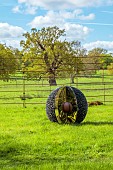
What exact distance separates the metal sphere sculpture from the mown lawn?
27cm

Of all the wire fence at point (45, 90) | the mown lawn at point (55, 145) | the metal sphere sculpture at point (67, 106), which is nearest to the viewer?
the mown lawn at point (55, 145)

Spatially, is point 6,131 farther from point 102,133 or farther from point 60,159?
point 60,159

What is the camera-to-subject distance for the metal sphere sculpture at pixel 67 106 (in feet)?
34.8

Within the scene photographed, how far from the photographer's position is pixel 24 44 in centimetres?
3997

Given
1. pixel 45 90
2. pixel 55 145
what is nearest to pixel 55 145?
pixel 55 145

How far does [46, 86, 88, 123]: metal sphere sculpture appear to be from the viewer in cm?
1060

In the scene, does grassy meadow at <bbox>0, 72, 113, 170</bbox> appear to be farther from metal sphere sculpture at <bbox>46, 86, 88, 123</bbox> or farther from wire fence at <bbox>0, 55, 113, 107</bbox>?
wire fence at <bbox>0, 55, 113, 107</bbox>

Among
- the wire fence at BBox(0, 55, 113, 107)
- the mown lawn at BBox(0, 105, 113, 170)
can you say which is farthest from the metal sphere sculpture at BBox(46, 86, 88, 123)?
the wire fence at BBox(0, 55, 113, 107)

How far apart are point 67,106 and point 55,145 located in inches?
109

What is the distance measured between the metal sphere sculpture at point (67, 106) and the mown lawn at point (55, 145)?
0.27 metres

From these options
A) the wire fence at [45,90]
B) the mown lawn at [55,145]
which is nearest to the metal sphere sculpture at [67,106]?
the mown lawn at [55,145]

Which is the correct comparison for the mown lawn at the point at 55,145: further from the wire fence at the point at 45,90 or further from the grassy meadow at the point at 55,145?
the wire fence at the point at 45,90

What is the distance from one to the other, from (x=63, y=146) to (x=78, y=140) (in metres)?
0.69

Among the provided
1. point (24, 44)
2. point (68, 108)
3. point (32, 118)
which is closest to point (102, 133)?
point (68, 108)
